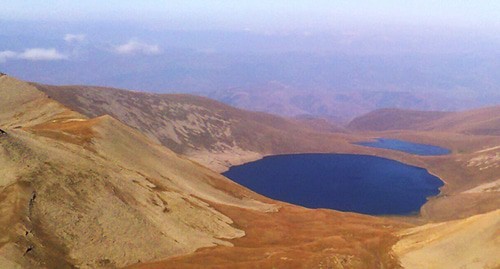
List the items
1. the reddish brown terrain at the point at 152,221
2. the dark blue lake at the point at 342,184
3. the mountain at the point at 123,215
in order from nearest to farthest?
the mountain at the point at 123,215 < the reddish brown terrain at the point at 152,221 < the dark blue lake at the point at 342,184

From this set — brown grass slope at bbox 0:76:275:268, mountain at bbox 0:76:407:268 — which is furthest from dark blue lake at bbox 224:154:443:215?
brown grass slope at bbox 0:76:275:268

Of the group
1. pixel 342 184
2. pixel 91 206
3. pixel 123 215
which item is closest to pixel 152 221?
pixel 123 215

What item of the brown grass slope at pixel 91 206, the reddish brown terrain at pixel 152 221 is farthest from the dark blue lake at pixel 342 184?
the brown grass slope at pixel 91 206

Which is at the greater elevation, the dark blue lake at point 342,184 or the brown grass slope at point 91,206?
the brown grass slope at point 91,206

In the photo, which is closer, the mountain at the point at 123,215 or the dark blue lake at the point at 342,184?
the mountain at the point at 123,215

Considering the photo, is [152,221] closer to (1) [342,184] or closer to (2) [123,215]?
(2) [123,215]

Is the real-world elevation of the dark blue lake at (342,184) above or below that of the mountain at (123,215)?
below

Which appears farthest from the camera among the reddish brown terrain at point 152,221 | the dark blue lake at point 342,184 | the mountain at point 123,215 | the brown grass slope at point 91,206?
the dark blue lake at point 342,184

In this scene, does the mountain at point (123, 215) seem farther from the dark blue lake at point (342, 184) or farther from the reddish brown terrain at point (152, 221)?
the dark blue lake at point (342, 184)

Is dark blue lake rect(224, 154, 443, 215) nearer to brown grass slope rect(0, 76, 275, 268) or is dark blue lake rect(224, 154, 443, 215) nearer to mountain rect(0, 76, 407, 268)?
mountain rect(0, 76, 407, 268)

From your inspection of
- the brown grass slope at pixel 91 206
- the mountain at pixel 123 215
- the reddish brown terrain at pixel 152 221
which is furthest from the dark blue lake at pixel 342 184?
the brown grass slope at pixel 91 206
